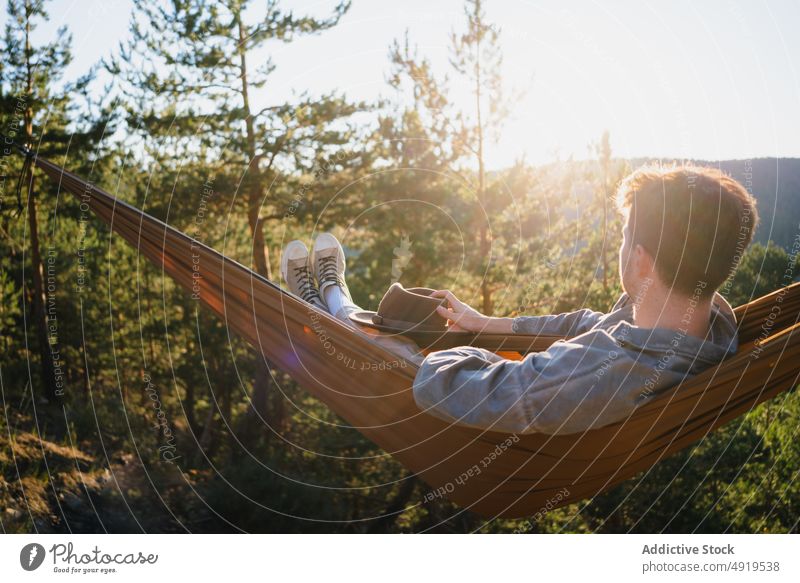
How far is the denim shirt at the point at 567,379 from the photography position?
1270 millimetres

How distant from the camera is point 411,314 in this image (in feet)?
6.85

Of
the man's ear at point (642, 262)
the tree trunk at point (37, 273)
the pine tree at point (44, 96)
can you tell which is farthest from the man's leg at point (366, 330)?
the tree trunk at point (37, 273)

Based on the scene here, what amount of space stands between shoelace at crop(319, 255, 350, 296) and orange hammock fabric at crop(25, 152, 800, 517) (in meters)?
0.53

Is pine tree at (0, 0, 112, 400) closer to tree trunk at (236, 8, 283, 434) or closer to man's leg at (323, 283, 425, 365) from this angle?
tree trunk at (236, 8, 283, 434)

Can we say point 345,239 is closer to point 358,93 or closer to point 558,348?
point 358,93

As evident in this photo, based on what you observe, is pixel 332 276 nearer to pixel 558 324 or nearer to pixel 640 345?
pixel 558 324

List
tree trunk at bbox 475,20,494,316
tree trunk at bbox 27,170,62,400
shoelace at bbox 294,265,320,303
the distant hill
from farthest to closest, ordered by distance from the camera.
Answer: tree trunk at bbox 27,170,62,400 → tree trunk at bbox 475,20,494,316 → the distant hill → shoelace at bbox 294,265,320,303

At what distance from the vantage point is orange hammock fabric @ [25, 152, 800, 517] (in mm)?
1364

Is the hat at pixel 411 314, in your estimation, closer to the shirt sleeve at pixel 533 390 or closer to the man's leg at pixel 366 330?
the man's leg at pixel 366 330

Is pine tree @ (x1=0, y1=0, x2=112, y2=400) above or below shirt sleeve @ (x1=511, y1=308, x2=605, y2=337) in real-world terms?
above

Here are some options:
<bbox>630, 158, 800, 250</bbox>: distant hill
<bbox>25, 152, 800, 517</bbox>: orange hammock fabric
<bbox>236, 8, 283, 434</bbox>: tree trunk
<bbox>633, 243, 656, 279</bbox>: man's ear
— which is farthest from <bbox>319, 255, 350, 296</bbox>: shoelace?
<bbox>236, 8, 283, 434</bbox>: tree trunk

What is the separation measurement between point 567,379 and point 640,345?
0.56ft

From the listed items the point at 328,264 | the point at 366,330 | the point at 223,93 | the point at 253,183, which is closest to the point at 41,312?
the point at 253,183
